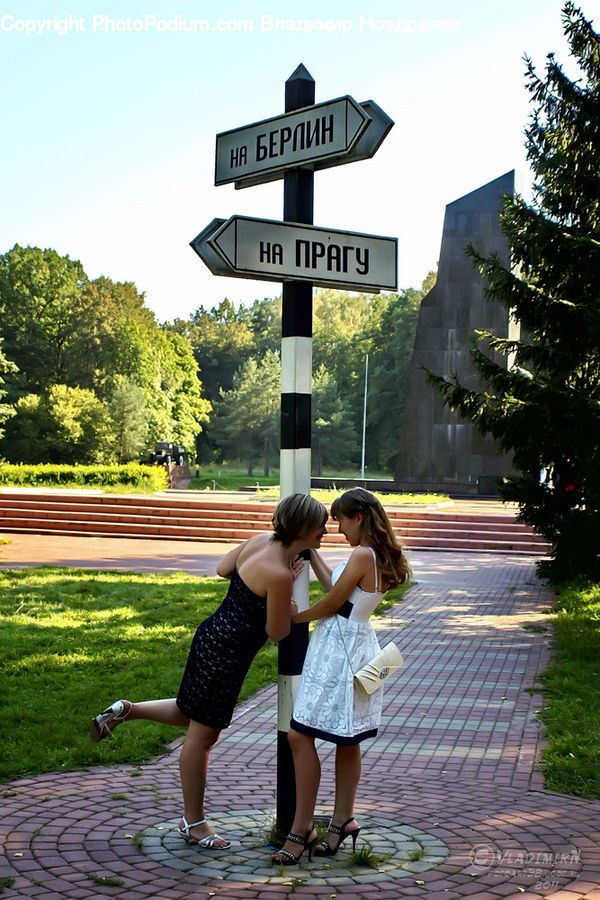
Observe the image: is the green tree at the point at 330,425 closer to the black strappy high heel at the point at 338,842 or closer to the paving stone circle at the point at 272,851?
the paving stone circle at the point at 272,851

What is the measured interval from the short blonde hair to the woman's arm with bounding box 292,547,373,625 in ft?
0.70

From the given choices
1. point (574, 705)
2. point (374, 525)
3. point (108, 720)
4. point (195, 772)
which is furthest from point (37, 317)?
point (374, 525)

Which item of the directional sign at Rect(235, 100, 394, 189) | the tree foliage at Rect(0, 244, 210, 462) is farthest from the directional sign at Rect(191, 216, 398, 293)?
the tree foliage at Rect(0, 244, 210, 462)

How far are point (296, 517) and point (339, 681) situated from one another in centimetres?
68

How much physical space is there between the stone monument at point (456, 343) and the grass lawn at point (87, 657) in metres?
25.1

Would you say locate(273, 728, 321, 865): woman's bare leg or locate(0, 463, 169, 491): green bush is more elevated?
locate(0, 463, 169, 491): green bush

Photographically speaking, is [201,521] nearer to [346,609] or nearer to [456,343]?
[456,343]

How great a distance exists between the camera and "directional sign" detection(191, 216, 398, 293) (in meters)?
3.99

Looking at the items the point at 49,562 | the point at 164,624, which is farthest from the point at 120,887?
the point at 49,562

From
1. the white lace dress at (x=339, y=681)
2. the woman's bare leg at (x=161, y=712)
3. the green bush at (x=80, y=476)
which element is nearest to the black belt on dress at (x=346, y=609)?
the white lace dress at (x=339, y=681)

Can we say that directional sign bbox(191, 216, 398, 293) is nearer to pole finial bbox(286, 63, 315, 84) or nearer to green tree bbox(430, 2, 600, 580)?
pole finial bbox(286, 63, 315, 84)

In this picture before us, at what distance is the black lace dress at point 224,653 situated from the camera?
3959 mm

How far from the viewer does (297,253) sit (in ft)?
13.6

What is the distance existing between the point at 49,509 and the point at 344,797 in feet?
69.8
